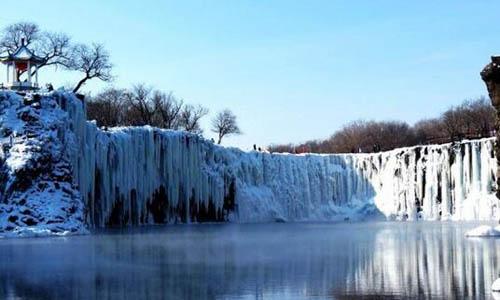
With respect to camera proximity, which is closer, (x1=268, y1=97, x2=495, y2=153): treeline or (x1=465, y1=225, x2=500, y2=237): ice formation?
(x1=465, y1=225, x2=500, y2=237): ice formation

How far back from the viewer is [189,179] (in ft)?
161

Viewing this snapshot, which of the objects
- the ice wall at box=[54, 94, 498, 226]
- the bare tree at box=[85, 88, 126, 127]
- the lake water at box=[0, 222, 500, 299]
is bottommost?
the lake water at box=[0, 222, 500, 299]

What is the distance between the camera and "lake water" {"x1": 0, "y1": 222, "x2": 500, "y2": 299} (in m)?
12.9

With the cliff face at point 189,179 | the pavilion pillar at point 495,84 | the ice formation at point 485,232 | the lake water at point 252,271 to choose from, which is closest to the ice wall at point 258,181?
the cliff face at point 189,179

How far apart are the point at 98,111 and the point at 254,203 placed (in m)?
22.4

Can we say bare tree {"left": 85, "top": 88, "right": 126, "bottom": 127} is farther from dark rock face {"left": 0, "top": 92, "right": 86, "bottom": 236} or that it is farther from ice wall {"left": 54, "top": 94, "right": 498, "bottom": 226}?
dark rock face {"left": 0, "top": 92, "right": 86, "bottom": 236}

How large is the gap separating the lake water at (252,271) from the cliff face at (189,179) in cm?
1105

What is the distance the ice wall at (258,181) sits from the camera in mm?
42594

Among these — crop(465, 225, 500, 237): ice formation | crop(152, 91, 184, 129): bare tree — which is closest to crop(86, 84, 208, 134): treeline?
crop(152, 91, 184, 129): bare tree

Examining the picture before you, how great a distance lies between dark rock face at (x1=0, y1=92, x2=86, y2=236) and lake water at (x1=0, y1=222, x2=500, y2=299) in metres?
8.86

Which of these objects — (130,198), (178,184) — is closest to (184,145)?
(178,184)

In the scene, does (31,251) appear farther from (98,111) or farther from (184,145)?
(98,111)

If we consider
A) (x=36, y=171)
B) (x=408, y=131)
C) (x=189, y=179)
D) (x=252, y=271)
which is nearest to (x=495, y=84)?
(x=252, y=271)

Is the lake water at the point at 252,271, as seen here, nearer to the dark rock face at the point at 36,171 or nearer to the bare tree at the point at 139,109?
the dark rock face at the point at 36,171
